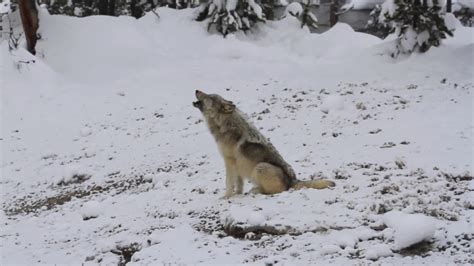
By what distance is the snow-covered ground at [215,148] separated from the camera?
604 cm

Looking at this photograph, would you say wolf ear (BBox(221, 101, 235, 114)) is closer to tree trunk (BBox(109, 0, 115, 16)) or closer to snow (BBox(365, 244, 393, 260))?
snow (BBox(365, 244, 393, 260))

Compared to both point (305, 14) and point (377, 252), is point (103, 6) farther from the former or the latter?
point (377, 252)

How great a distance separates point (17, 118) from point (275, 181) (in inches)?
357

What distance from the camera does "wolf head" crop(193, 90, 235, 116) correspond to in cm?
791

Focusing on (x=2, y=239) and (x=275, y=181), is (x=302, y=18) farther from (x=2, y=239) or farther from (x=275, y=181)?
(x=2, y=239)

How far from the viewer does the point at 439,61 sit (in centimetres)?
1509

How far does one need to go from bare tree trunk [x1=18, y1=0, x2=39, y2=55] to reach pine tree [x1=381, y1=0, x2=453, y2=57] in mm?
10614

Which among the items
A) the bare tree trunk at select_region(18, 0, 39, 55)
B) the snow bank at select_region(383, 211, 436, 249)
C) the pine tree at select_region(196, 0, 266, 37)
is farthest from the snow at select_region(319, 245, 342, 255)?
the bare tree trunk at select_region(18, 0, 39, 55)

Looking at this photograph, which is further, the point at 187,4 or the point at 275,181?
the point at 187,4

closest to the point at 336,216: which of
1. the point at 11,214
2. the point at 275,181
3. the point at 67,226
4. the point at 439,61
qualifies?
the point at 275,181

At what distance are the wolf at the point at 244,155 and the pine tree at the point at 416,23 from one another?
9209mm

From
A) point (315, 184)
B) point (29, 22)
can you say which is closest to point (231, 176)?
point (315, 184)

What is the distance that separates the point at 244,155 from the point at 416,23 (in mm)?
9931

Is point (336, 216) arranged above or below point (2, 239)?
above
